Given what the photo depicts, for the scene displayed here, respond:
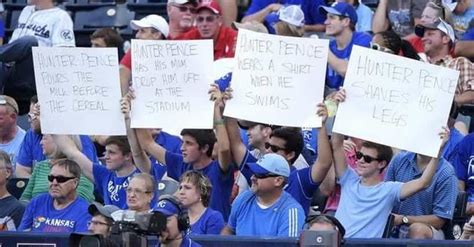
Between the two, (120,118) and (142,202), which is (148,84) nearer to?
(120,118)

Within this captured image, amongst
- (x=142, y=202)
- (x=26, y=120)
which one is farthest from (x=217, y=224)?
(x=26, y=120)

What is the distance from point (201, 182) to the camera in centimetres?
1083

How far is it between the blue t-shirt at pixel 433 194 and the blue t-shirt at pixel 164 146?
68.6 inches

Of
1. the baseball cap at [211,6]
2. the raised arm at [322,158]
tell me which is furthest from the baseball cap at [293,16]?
the raised arm at [322,158]

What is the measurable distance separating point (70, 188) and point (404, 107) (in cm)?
239

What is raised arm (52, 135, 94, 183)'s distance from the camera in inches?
476

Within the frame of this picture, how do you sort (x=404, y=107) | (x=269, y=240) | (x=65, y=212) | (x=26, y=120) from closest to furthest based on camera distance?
(x=269, y=240) → (x=404, y=107) → (x=65, y=212) → (x=26, y=120)

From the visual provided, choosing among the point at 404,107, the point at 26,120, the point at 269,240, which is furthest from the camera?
the point at 26,120

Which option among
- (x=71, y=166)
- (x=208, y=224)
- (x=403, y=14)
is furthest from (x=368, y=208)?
(x=403, y=14)

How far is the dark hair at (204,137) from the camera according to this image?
37.4ft

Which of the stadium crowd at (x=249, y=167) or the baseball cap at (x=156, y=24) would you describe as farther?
the baseball cap at (x=156, y=24)

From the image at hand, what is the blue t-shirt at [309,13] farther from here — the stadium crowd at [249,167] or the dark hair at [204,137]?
the dark hair at [204,137]

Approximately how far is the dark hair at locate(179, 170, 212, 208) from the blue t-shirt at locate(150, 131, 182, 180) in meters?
0.98

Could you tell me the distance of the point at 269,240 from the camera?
10055 millimetres
